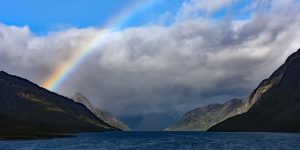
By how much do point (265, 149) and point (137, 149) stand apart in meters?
46.6

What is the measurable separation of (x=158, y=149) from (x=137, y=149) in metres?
7.94

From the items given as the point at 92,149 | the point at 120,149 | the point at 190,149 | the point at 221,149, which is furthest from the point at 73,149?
the point at 221,149

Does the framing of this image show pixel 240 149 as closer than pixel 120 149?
Yes

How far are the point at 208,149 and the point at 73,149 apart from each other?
5075cm

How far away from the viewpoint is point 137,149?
16088 centimetres

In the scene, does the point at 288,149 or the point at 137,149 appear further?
the point at 137,149

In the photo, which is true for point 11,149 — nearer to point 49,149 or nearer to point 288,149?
point 49,149

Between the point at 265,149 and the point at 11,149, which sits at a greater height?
the point at 11,149

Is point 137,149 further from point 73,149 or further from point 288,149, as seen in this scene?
point 288,149

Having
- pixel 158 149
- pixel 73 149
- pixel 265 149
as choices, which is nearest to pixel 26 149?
pixel 73 149

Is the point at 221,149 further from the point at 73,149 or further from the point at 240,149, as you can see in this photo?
the point at 73,149

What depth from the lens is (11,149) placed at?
157625 mm

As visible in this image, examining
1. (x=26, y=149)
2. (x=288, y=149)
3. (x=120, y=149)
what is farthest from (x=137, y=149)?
(x=288, y=149)

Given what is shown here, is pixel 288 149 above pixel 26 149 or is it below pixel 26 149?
below
